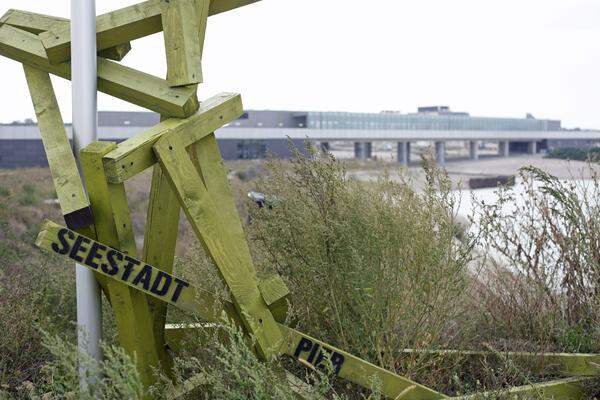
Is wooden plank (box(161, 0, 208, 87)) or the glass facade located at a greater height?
the glass facade

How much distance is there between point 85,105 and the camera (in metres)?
3.56

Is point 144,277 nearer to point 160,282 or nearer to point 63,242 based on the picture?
point 160,282

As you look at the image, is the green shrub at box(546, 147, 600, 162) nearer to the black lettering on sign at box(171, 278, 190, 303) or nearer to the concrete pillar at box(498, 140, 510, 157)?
the black lettering on sign at box(171, 278, 190, 303)

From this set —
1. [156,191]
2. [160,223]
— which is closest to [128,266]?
[160,223]

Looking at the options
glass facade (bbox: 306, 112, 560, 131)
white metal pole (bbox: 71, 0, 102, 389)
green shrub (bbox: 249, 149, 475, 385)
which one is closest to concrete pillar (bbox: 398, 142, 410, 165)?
glass facade (bbox: 306, 112, 560, 131)

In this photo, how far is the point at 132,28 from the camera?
3.58 m

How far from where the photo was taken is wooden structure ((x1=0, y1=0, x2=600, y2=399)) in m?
3.24

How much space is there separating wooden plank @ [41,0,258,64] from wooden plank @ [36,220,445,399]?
109 centimetres

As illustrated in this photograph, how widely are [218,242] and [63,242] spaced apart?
788mm

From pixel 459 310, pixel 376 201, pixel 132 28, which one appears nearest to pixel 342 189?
pixel 376 201

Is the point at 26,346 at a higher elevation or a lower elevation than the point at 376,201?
lower

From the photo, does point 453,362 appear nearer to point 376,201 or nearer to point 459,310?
point 459,310

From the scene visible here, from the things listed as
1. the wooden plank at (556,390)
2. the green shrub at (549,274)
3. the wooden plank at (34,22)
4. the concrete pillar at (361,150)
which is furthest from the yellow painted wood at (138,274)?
the concrete pillar at (361,150)

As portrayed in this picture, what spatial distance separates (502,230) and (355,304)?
190 cm
